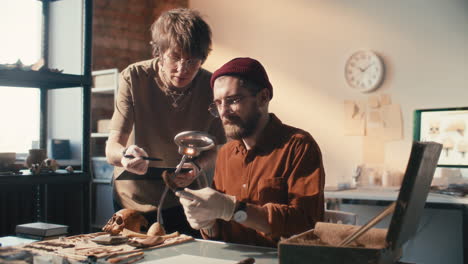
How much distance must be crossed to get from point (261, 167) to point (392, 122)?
2776mm

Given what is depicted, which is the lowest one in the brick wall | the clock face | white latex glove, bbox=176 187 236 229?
white latex glove, bbox=176 187 236 229

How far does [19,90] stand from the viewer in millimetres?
2633

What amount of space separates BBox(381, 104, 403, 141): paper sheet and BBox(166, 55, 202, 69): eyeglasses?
263cm

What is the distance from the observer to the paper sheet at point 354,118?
4332mm

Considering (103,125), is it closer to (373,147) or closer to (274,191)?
(373,147)

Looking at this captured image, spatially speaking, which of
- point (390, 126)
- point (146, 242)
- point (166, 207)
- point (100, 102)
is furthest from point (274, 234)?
point (100, 102)

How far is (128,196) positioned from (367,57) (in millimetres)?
2849

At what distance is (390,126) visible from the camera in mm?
4191

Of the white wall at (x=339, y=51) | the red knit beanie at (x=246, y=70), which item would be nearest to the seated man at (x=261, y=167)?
the red knit beanie at (x=246, y=70)

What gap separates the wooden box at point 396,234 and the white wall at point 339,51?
3.08m

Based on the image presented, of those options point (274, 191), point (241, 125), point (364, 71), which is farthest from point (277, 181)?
point (364, 71)

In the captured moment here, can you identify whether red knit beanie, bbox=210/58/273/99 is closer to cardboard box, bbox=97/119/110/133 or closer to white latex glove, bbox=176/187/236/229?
white latex glove, bbox=176/187/236/229

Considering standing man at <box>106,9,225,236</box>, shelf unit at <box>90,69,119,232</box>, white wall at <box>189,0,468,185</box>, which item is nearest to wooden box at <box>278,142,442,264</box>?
standing man at <box>106,9,225,236</box>

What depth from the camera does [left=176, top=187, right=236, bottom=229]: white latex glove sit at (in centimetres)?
137
